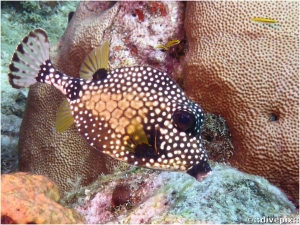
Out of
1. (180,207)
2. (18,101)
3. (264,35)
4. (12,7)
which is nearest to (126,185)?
(180,207)

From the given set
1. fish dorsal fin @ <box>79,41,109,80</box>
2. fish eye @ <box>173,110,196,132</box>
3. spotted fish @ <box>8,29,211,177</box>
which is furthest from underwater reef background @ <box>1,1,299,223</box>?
fish dorsal fin @ <box>79,41,109,80</box>

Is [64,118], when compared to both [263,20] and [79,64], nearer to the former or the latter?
[79,64]

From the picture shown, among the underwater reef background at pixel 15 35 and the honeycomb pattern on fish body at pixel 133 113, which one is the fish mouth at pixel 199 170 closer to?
the honeycomb pattern on fish body at pixel 133 113

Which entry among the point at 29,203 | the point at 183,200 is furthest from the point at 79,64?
the point at 183,200

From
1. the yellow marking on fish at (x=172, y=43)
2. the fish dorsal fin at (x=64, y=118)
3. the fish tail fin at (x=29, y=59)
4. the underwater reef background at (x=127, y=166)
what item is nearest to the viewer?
the underwater reef background at (x=127, y=166)

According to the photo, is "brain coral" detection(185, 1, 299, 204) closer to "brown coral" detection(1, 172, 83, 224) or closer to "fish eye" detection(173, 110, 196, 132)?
"fish eye" detection(173, 110, 196, 132)

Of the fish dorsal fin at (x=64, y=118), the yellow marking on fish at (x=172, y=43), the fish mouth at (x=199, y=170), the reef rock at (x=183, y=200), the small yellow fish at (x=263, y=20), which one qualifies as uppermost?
the small yellow fish at (x=263, y=20)

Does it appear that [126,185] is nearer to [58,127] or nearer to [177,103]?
[58,127]

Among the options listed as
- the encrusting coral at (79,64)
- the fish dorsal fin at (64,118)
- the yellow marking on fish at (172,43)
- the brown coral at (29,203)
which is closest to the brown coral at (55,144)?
the encrusting coral at (79,64)
